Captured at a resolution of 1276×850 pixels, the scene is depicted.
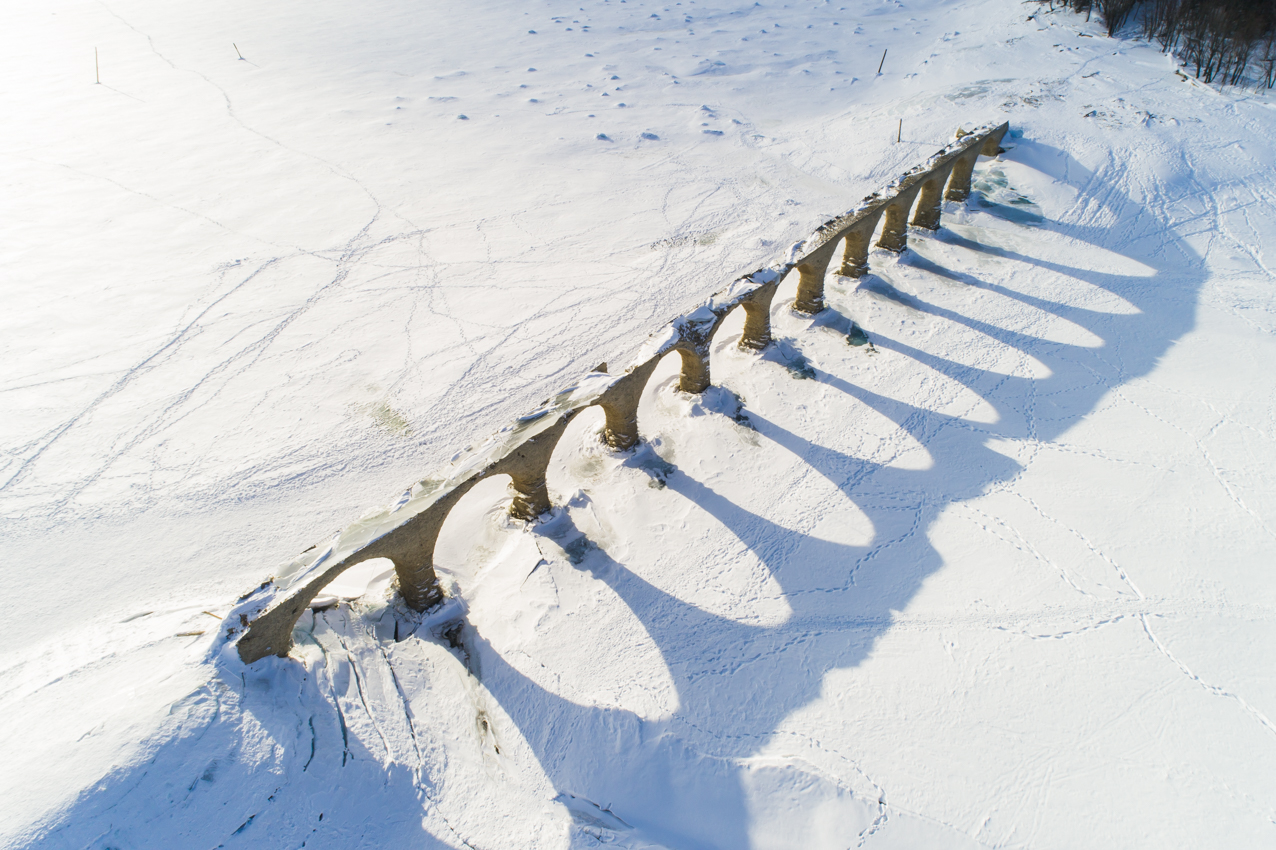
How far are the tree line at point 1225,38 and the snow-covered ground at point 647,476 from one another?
173 cm

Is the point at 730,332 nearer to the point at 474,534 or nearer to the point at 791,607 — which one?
the point at 791,607

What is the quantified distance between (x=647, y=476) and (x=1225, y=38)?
75.5ft

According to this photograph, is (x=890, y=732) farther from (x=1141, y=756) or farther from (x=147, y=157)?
(x=147, y=157)

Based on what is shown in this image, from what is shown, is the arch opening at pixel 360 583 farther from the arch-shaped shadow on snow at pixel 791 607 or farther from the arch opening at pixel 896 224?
the arch opening at pixel 896 224

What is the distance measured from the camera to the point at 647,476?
32.8 feet

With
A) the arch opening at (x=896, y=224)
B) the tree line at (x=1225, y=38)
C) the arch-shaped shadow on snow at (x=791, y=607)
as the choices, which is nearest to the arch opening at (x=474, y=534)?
the arch-shaped shadow on snow at (x=791, y=607)

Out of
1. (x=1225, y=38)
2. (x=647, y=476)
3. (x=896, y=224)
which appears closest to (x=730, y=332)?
(x=647, y=476)

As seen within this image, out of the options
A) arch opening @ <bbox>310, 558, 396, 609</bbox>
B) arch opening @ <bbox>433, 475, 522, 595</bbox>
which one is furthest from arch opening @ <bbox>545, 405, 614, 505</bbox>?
arch opening @ <bbox>310, 558, 396, 609</bbox>

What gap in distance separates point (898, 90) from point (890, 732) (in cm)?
2138

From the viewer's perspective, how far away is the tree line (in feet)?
63.2

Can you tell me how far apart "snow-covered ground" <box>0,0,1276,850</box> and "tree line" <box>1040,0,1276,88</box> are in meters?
1.73

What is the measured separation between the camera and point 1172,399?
11.0m

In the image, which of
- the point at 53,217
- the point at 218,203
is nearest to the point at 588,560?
the point at 218,203

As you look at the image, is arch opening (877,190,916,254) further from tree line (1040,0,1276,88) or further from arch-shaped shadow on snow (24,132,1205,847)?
tree line (1040,0,1276,88)
